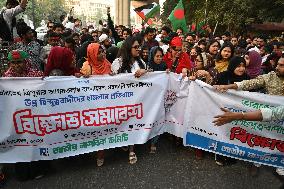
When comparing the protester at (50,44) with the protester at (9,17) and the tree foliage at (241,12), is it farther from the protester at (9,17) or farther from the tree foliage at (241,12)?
the tree foliage at (241,12)

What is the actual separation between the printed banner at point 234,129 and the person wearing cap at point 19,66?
2.25 metres

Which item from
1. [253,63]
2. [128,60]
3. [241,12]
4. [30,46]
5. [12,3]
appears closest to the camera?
[128,60]

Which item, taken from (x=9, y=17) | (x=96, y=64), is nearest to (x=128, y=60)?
(x=96, y=64)

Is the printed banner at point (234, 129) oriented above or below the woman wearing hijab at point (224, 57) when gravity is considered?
below

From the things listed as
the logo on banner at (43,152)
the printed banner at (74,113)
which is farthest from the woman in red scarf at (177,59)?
the logo on banner at (43,152)

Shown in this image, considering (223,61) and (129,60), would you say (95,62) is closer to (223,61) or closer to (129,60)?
(129,60)

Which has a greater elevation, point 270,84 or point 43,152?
point 270,84

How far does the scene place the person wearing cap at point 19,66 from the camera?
13.2ft

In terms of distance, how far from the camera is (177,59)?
598cm

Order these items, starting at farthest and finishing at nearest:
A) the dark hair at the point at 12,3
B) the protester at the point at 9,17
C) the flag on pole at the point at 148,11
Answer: the flag on pole at the point at 148,11 → the dark hair at the point at 12,3 → the protester at the point at 9,17

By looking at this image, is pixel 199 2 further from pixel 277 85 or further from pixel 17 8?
pixel 277 85

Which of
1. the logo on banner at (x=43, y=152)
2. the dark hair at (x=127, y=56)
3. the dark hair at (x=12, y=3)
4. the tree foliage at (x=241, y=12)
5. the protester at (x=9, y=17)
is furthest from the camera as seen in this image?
the tree foliage at (x=241, y=12)

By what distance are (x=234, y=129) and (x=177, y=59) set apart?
216 centimetres

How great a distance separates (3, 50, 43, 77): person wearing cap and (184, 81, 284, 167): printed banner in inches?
88.7
